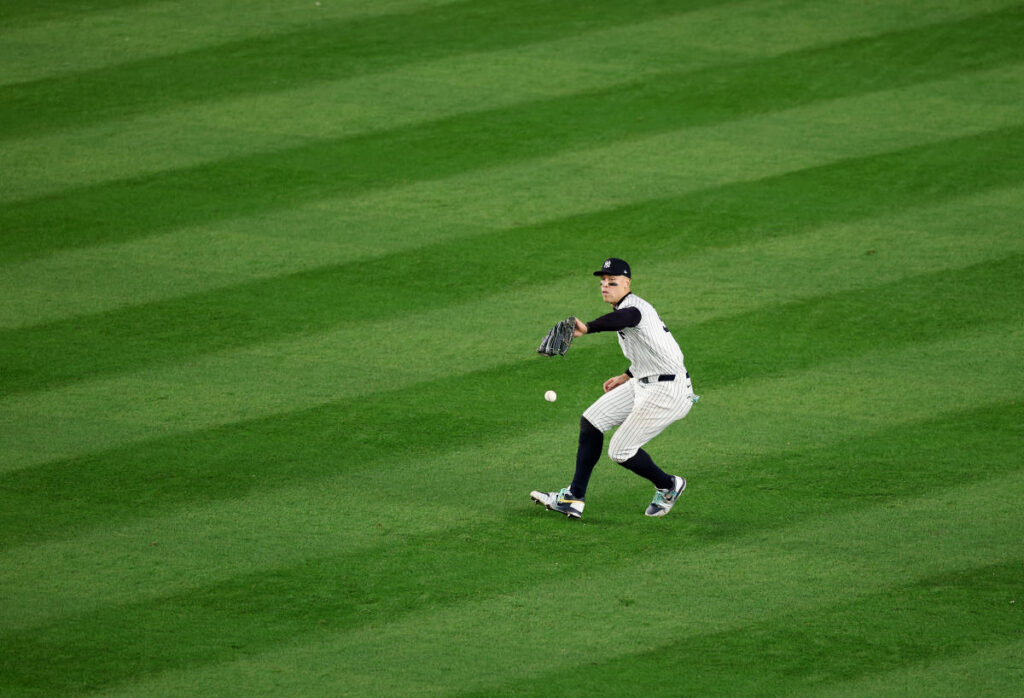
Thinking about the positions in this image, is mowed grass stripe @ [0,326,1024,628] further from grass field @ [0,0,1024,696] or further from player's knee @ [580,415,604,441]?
player's knee @ [580,415,604,441]

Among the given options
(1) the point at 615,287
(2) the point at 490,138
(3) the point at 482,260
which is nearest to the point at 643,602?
(1) the point at 615,287

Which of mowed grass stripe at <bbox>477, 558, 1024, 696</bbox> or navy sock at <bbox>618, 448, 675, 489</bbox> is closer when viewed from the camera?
mowed grass stripe at <bbox>477, 558, 1024, 696</bbox>

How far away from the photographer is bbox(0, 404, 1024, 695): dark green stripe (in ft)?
23.9

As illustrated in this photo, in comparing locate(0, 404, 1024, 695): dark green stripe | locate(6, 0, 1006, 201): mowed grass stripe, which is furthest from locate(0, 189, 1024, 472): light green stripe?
locate(6, 0, 1006, 201): mowed grass stripe

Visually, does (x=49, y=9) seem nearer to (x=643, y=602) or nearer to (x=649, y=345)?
(x=649, y=345)

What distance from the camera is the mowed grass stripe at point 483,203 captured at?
11836 mm

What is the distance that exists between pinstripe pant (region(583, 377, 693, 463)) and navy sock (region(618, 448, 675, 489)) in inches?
1.4

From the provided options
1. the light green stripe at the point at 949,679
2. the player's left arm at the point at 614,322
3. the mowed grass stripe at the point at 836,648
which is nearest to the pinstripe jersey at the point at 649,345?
the player's left arm at the point at 614,322

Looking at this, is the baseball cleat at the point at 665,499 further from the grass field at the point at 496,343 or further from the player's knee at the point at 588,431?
the player's knee at the point at 588,431

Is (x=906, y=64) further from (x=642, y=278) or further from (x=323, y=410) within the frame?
(x=323, y=410)

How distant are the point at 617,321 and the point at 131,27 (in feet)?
34.7

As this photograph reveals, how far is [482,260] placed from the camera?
1205cm

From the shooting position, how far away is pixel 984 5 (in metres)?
16.6

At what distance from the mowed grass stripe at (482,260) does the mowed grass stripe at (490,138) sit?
1.42 meters
